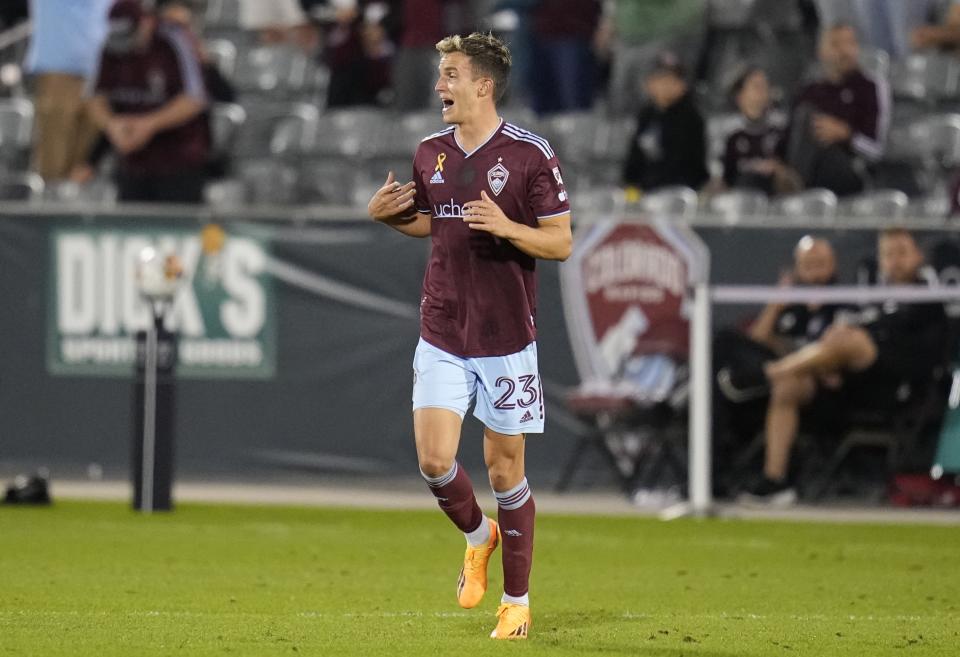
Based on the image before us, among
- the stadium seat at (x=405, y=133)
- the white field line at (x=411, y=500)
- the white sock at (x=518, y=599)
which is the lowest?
the white field line at (x=411, y=500)

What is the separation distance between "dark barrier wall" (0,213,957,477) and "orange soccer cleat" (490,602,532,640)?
6.65 meters

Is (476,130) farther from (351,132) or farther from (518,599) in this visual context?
(351,132)

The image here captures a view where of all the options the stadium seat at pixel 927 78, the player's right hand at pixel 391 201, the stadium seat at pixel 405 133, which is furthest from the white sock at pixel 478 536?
the stadium seat at pixel 927 78

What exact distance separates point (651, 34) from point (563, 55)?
2.67 feet

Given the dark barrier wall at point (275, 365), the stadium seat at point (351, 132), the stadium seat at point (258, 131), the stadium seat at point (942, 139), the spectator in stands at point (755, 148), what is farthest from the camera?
the stadium seat at point (258, 131)

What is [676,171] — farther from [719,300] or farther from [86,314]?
[86,314]

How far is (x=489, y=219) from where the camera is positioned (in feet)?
21.4

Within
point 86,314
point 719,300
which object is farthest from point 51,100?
point 719,300

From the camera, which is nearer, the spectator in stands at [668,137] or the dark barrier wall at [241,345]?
the dark barrier wall at [241,345]

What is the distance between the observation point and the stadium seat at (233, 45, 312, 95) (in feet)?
60.5

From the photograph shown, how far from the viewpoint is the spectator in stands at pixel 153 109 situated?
15195 millimetres

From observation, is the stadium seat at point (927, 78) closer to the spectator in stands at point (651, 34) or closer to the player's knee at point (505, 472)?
the spectator in stands at point (651, 34)

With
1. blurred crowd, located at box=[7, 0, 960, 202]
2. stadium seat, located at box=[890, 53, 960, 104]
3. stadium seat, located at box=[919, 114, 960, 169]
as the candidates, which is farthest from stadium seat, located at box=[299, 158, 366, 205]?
stadium seat, located at box=[890, 53, 960, 104]

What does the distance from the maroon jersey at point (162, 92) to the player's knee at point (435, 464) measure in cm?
881
